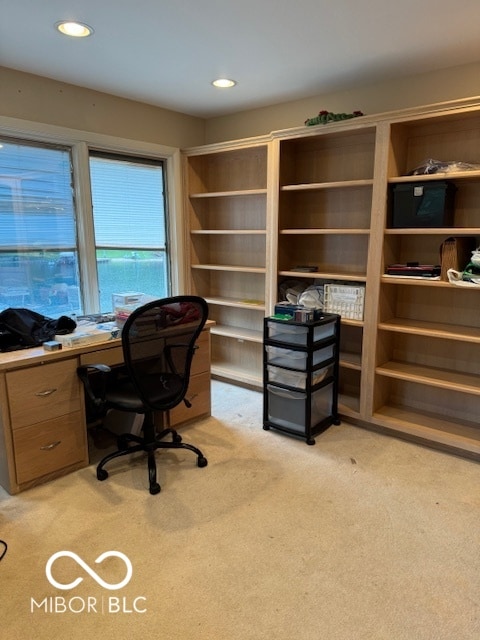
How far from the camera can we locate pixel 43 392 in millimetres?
2320

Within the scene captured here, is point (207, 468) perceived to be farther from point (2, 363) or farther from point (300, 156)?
point (300, 156)

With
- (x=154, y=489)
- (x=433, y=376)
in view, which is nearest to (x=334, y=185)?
(x=433, y=376)

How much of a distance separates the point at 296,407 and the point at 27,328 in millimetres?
1779

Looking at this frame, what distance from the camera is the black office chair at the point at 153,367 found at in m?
2.17

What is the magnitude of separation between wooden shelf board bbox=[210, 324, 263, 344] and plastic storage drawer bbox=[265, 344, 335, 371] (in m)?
0.70

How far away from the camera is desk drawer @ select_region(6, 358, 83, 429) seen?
2215 millimetres

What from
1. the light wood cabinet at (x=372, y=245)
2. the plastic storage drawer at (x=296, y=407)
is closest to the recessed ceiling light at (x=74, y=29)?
the light wood cabinet at (x=372, y=245)

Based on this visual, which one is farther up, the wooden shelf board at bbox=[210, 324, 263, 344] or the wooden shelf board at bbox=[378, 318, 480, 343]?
the wooden shelf board at bbox=[378, 318, 480, 343]

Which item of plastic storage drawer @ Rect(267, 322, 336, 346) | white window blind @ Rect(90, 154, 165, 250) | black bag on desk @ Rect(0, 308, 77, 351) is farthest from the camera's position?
white window blind @ Rect(90, 154, 165, 250)

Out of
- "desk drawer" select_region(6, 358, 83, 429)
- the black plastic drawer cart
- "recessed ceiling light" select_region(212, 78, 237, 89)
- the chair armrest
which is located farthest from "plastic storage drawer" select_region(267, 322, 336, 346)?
"recessed ceiling light" select_region(212, 78, 237, 89)

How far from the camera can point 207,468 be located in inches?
102

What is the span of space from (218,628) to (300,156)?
3.23m

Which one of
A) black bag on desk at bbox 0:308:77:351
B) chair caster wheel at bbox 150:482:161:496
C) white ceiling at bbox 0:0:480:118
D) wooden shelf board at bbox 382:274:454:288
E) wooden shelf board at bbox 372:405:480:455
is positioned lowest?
chair caster wheel at bbox 150:482:161:496

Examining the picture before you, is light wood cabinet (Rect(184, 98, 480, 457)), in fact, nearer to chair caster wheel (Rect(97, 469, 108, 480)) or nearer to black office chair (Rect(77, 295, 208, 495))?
black office chair (Rect(77, 295, 208, 495))
